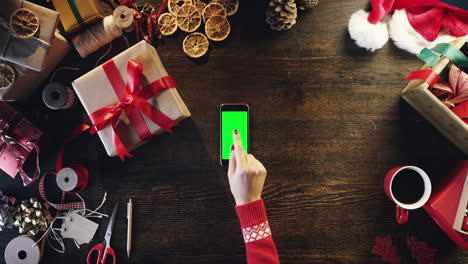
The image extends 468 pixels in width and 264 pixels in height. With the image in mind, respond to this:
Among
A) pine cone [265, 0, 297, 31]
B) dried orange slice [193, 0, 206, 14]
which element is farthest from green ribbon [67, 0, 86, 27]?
pine cone [265, 0, 297, 31]

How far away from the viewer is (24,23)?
971 mm

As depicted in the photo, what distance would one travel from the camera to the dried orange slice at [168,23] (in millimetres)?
1179

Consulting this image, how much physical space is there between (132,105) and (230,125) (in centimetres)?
37

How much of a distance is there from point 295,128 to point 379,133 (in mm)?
331

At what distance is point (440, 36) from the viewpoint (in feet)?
3.80

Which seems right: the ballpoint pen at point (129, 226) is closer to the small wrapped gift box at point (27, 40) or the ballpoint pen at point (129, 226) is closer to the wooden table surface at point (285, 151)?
the wooden table surface at point (285, 151)

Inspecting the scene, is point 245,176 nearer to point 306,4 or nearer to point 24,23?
point 306,4

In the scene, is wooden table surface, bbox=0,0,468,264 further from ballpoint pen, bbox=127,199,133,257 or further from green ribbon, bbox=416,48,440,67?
green ribbon, bbox=416,48,440,67

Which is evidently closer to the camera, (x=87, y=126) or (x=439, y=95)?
(x=439, y=95)

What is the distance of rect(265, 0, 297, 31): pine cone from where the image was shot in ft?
3.67

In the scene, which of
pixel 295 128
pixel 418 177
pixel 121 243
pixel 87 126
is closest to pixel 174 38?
pixel 87 126

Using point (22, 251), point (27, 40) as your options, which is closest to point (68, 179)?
point (22, 251)

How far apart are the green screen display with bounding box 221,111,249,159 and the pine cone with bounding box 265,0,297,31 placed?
1.19 ft

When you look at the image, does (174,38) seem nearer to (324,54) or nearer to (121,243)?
(324,54)
